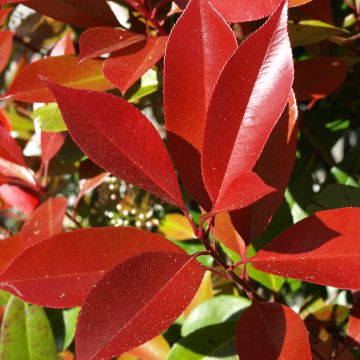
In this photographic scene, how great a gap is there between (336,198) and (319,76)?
0.21 meters

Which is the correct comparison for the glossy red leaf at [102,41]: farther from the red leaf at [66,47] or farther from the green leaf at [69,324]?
the green leaf at [69,324]

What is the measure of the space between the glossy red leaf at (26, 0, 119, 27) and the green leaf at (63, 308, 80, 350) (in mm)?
495

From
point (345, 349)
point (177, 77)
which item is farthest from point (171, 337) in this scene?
point (177, 77)

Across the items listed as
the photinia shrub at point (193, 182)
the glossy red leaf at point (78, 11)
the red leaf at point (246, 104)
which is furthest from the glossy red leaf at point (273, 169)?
the glossy red leaf at point (78, 11)

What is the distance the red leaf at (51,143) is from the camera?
111 cm

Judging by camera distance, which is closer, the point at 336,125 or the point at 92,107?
the point at 92,107

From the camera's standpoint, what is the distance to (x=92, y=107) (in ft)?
2.11

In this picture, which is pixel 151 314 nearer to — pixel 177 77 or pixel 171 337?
pixel 177 77

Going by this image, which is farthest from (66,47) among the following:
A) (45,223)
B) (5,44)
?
(45,223)

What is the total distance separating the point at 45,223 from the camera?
0.98m

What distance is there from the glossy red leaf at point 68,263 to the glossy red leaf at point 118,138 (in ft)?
0.23

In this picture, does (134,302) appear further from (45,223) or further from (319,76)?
(319,76)

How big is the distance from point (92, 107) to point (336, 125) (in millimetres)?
669

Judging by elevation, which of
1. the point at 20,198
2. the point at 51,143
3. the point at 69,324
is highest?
the point at 51,143
